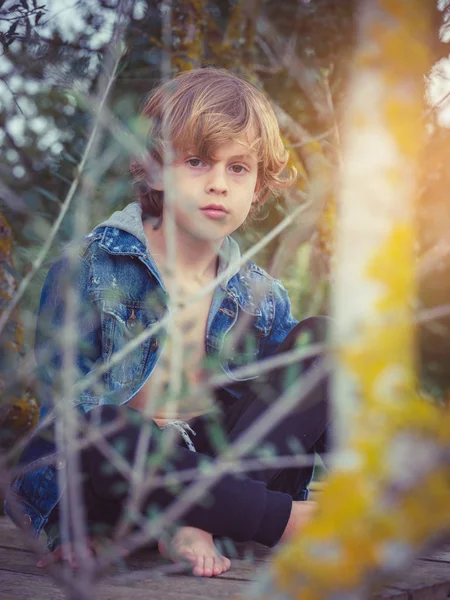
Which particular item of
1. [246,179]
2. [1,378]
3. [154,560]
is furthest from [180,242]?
[154,560]

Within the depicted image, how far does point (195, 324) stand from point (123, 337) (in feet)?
1.17

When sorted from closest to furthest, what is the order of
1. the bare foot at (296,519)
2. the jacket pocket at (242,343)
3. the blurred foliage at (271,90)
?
the bare foot at (296,519), the jacket pocket at (242,343), the blurred foliage at (271,90)

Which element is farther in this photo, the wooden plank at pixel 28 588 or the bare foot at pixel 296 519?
the bare foot at pixel 296 519

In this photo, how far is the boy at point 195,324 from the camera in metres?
2.08

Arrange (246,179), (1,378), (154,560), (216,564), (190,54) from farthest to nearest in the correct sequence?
(190,54)
(1,378)
(246,179)
(154,560)
(216,564)

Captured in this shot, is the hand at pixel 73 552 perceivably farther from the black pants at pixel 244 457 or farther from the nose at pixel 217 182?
the nose at pixel 217 182

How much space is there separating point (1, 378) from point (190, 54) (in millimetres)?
1982

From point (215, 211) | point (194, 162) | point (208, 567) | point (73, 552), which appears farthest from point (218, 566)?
point (194, 162)

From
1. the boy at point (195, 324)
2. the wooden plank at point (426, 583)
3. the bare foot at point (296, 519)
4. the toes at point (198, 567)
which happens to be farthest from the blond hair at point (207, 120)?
the wooden plank at point (426, 583)

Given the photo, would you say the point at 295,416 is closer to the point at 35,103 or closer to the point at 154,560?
the point at 154,560

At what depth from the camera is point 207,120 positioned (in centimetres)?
254

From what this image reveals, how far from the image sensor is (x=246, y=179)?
258 cm

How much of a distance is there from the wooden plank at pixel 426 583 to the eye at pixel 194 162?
54.5 inches

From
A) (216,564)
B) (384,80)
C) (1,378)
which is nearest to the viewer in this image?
(384,80)
